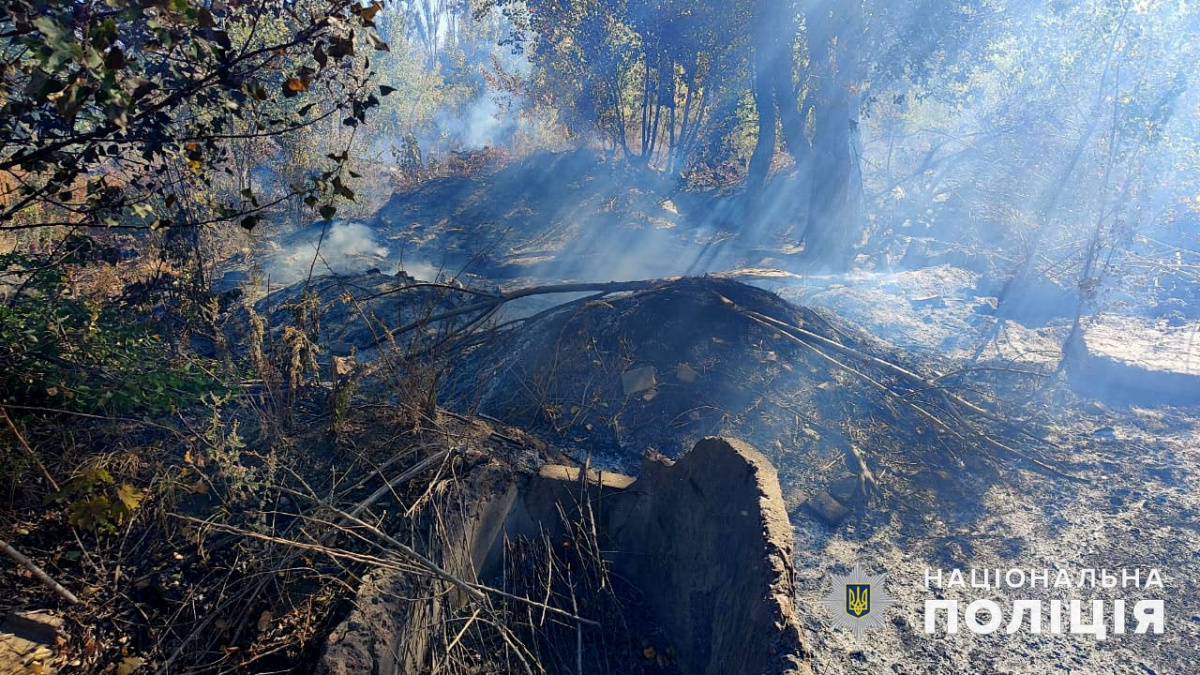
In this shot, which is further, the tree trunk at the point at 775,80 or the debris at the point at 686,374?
the tree trunk at the point at 775,80

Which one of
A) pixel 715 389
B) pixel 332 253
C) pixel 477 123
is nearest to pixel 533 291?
pixel 715 389

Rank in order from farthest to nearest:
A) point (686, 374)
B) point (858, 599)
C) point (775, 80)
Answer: point (775, 80) < point (686, 374) < point (858, 599)

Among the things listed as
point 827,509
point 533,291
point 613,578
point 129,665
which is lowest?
point 827,509

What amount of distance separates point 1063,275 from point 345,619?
36.1 feet

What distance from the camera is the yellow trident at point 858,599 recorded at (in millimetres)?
3971

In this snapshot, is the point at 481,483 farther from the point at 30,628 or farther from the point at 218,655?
the point at 30,628

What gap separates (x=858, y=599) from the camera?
13.2ft

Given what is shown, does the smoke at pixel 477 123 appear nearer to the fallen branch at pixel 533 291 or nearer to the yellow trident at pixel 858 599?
the fallen branch at pixel 533 291

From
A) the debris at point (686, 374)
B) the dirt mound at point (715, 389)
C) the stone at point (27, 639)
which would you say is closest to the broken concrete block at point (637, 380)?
the dirt mound at point (715, 389)

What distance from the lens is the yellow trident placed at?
3.97 meters

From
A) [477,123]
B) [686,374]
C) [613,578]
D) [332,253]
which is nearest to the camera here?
[613,578]

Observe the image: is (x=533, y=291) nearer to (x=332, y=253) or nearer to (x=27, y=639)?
(x=27, y=639)

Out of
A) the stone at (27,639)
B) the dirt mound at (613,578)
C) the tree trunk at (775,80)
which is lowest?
the dirt mound at (613,578)

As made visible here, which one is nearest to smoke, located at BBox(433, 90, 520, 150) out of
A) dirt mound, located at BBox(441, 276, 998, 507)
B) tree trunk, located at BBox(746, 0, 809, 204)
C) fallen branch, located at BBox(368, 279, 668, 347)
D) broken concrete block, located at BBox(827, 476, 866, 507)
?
tree trunk, located at BBox(746, 0, 809, 204)
